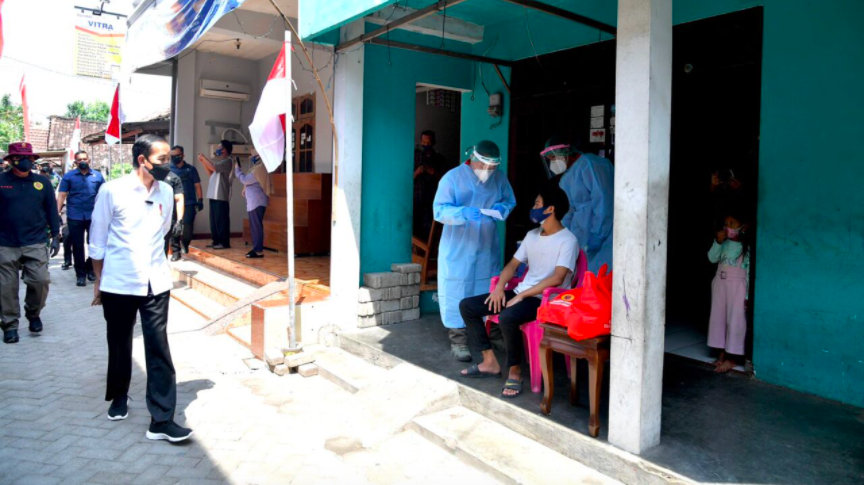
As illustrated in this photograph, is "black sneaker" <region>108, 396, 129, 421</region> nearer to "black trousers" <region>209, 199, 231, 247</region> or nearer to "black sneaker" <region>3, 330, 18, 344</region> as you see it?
"black sneaker" <region>3, 330, 18, 344</region>

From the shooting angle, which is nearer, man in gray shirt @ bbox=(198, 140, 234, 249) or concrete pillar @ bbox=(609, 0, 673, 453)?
concrete pillar @ bbox=(609, 0, 673, 453)

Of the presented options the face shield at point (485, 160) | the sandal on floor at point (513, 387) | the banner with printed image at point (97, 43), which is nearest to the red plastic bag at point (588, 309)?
the sandal on floor at point (513, 387)

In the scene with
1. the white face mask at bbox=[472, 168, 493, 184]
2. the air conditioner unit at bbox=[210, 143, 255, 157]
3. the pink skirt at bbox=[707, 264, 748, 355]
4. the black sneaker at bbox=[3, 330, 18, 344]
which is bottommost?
the black sneaker at bbox=[3, 330, 18, 344]

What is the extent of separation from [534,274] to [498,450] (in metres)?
1.28

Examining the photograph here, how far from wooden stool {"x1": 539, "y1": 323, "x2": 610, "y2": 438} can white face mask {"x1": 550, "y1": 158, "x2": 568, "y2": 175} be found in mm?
1762

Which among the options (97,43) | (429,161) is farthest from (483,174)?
(97,43)

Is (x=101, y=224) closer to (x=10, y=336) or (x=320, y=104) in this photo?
(x=10, y=336)

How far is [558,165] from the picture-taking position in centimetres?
503

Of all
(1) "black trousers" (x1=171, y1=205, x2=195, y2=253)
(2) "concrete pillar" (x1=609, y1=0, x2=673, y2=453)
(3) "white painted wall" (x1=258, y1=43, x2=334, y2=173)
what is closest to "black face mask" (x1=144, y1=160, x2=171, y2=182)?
(2) "concrete pillar" (x1=609, y1=0, x2=673, y2=453)

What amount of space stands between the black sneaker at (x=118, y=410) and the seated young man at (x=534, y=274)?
2507 millimetres

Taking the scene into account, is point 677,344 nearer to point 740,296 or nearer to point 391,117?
point 740,296

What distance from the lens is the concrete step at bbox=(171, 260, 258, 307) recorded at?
24.6 feet

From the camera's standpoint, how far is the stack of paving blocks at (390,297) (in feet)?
19.2

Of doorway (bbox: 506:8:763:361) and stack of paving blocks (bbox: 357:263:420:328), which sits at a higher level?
doorway (bbox: 506:8:763:361)
